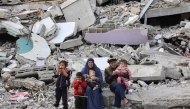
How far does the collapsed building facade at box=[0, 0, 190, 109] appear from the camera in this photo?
7.56 meters

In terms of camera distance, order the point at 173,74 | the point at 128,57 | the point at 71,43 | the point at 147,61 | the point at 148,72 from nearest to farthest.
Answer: the point at 148,72, the point at 173,74, the point at 147,61, the point at 128,57, the point at 71,43

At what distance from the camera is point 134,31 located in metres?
11.1

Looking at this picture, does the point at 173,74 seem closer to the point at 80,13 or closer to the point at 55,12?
the point at 80,13

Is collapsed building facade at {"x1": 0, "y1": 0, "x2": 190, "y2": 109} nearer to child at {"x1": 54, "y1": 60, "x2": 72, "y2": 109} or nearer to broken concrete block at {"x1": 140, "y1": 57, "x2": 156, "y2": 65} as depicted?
broken concrete block at {"x1": 140, "y1": 57, "x2": 156, "y2": 65}

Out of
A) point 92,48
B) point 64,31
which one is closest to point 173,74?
point 92,48

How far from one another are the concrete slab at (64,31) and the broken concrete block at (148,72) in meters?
3.23

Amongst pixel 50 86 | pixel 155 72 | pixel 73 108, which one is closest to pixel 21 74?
pixel 50 86

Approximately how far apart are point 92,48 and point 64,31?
3.81 ft

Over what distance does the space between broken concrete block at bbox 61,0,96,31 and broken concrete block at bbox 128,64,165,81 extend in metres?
3.96

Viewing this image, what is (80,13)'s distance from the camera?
40.5 ft

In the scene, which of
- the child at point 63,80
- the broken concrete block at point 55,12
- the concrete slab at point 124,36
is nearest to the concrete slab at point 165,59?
the concrete slab at point 124,36

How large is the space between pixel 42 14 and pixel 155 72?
17.7 feet

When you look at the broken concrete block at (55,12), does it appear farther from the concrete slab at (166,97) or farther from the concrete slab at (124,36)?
the concrete slab at (166,97)

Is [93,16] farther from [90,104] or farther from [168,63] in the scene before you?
[90,104]
